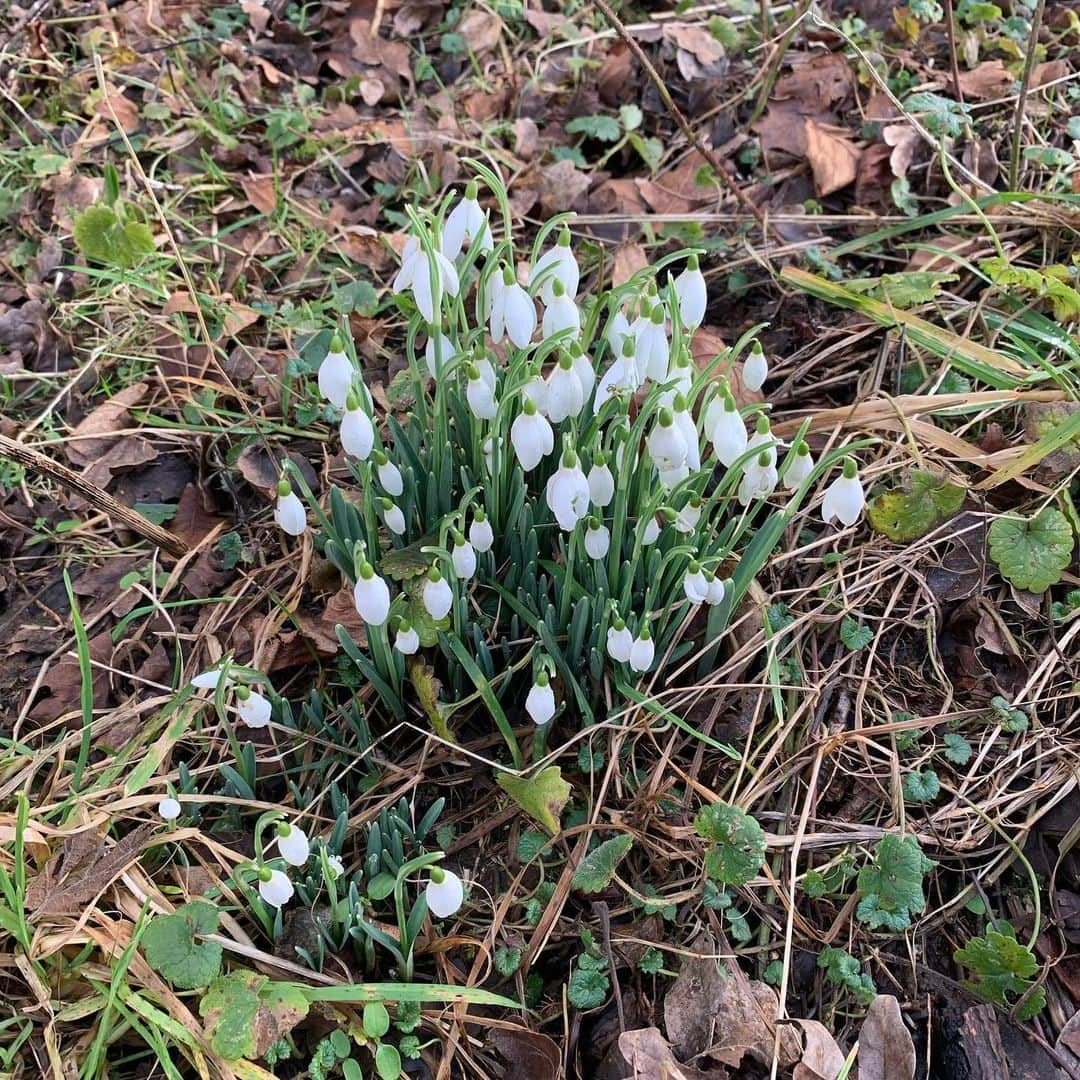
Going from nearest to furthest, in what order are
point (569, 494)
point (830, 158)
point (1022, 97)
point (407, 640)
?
point (569, 494)
point (407, 640)
point (1022, 97)
point (830, 158)

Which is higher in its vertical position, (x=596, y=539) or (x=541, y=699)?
(x=596, y=539)

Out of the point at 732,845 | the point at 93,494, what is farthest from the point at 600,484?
the point at 93,494

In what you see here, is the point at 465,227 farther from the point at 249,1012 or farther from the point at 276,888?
the point at 249,1012

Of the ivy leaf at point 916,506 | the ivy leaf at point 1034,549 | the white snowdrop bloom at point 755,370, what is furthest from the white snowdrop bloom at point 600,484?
the ivy leaf at point 1034,549

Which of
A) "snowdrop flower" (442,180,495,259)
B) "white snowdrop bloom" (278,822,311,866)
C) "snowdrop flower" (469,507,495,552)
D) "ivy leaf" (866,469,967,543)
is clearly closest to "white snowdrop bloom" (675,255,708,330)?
"snowdrop flower" (442,180,495,259)

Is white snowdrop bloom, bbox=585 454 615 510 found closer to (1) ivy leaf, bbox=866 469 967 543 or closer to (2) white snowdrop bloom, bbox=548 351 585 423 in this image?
(2) white snowdrop bloom, bbox=548 351 585 423

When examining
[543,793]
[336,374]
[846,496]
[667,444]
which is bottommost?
[543,793]

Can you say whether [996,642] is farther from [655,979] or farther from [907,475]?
[655,979]
